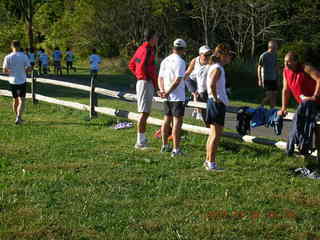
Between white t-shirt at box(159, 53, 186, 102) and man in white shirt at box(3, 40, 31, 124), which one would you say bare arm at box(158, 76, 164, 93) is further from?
man in white shirt at box(3, 40, 31, 124)

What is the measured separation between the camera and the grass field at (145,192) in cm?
562

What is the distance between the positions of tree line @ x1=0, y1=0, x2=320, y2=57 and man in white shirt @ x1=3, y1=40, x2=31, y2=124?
23.7 meters

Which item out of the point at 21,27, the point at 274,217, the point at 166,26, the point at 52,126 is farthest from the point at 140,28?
the point at 274,217

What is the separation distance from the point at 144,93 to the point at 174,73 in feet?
2.96

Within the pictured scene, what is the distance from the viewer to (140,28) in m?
38.4

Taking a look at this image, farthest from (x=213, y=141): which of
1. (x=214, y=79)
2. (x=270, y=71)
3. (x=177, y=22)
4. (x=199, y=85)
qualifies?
(x=177, y=22)

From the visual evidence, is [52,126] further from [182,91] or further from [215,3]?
[215,3]

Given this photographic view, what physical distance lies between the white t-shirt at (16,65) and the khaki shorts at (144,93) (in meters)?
3.80

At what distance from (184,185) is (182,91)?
84.4 inches

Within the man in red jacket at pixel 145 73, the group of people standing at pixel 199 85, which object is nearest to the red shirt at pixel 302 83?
the group of people standing at pixel 199 85

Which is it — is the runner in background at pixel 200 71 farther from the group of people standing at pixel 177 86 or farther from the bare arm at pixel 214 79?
the bare arm at pixel 214 79

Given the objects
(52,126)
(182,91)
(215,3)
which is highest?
(215,3)

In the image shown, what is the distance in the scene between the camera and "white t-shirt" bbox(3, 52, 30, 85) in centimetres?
1225
